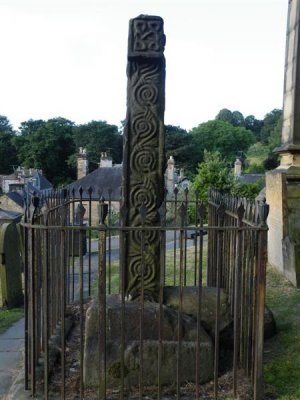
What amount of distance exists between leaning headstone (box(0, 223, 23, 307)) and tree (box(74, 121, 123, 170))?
67983mm

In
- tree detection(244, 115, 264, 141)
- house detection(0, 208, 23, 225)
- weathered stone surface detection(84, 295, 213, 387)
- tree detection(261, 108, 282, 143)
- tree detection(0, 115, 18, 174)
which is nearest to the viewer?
weathered stone surface detection(84, 295, 213, 387)

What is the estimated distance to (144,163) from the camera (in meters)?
4.59

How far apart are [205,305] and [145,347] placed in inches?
34.2

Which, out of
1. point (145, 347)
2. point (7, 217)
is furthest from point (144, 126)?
point (7, 217)

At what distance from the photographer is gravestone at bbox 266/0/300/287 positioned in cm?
768

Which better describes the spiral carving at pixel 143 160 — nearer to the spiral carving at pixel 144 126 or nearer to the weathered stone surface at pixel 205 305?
the spiral carving at pixel 144 126

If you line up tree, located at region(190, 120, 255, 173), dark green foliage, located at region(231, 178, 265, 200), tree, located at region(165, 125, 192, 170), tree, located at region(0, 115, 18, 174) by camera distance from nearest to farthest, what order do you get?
dark green foliage, located at region(231, 178, 265, 200) → tree, located at region(165, 125, 192, 170) → tree, located at region(0, 115, 18, 174) → tree, located at region(190, 120, 255, 173)

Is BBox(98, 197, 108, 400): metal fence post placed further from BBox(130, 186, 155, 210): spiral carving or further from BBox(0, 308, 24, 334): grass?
BBox(0, 308, 24, 334): grass

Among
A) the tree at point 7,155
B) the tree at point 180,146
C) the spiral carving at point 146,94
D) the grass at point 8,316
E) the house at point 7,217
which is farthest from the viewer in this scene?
the tree at point 7,155

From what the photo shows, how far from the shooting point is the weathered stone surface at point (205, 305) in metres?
4.57

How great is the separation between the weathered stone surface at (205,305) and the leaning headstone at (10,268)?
11.9 ft

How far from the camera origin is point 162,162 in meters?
4.61

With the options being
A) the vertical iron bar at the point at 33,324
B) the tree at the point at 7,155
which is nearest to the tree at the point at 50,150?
the tree at the point at 7,155

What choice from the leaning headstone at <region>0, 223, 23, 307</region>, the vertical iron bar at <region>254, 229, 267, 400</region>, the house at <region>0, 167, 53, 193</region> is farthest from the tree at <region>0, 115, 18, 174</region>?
the vertical iron bar at <region>254, 229, 267, 400</region>
